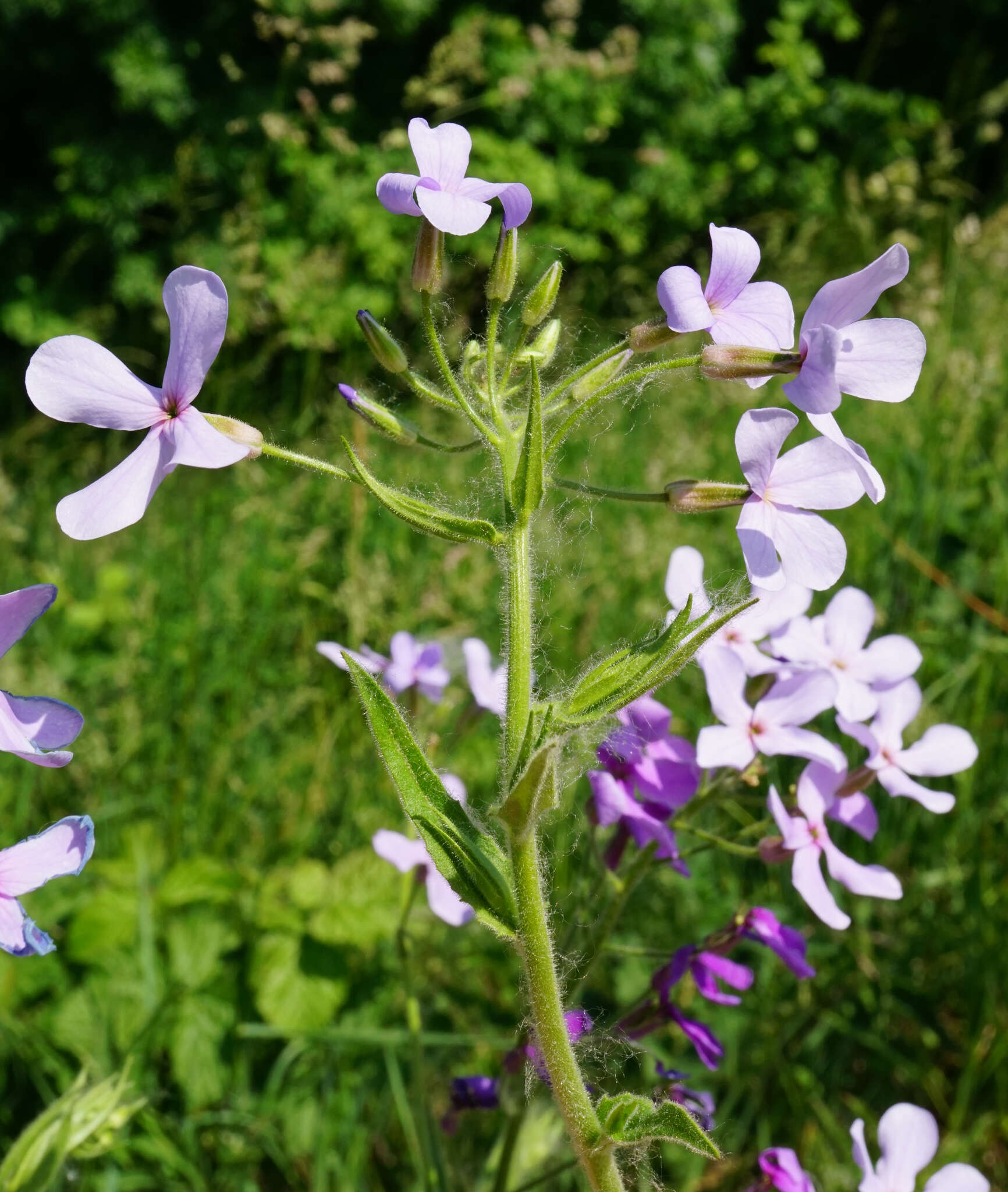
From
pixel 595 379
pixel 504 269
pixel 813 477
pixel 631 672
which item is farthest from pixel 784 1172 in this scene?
pixel 504 269

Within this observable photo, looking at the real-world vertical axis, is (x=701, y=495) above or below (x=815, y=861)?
above

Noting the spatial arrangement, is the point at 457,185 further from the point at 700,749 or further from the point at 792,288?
the point at 792,288

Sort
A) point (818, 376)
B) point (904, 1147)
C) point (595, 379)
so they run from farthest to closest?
point (904, 1147) < point (595, 379) < point (818, 376)

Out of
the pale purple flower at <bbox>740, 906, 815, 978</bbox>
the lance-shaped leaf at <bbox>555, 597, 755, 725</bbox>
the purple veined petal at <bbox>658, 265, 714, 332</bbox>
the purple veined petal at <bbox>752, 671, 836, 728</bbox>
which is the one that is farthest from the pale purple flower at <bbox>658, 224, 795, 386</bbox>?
the pale purple flower at <bbox>740, 906, 815, 978</bbox>

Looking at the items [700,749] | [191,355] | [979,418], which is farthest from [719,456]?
[191,355]

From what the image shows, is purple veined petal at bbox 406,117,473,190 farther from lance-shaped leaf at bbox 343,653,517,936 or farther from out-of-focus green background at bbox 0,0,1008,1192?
lance-shaped leaf at bbox 343,653,517,936

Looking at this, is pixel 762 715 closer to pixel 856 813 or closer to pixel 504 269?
pixel 856 813

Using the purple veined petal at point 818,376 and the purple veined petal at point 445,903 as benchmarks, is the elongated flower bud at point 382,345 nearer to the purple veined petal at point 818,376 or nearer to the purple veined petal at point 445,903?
the purple veined petal at point 818,376
